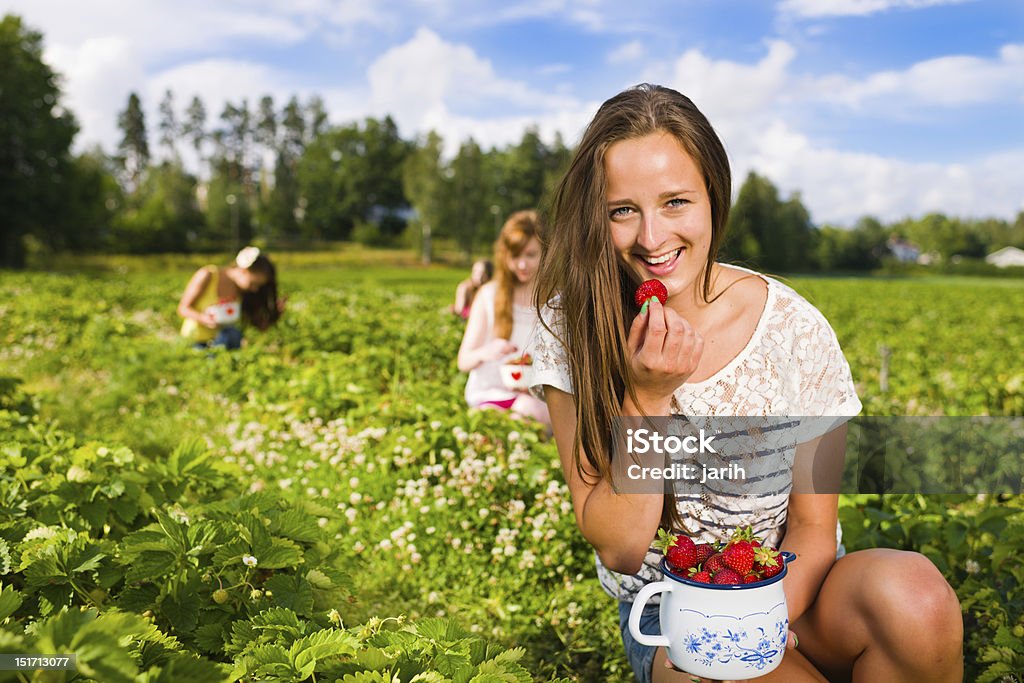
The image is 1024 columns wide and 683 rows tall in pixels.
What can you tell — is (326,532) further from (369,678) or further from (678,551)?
(678,551)

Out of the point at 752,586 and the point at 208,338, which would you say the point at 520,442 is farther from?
the point at 208,338

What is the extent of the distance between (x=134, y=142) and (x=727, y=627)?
99.2 metres

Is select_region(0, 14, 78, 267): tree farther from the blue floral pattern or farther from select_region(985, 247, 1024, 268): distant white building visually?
select_region(985, 247, 1024, 268): distant white building

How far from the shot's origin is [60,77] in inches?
1729

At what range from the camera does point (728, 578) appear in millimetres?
1728

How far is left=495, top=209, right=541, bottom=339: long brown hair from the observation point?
17.3 feet

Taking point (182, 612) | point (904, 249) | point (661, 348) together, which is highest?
point (904, 249)

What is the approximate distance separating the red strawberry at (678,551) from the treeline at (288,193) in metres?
39.2

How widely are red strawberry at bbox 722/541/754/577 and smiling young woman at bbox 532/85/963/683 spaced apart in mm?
190

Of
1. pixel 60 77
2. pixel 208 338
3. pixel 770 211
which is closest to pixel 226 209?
pixel 60 77

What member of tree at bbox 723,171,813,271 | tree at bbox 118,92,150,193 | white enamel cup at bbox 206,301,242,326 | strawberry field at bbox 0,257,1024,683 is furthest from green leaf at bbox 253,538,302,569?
tree at bbox 118,92,150,193

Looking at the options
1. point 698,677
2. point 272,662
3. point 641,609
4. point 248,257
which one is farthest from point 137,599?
point 248,257

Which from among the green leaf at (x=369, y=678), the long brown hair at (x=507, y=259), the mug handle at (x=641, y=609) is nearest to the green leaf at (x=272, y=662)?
the green leaf at (x=369, y=678)

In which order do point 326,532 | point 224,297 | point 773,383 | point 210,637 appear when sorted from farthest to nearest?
1. point 224,297
2. point 326,532
3. point 773,383
4. point 210,637
